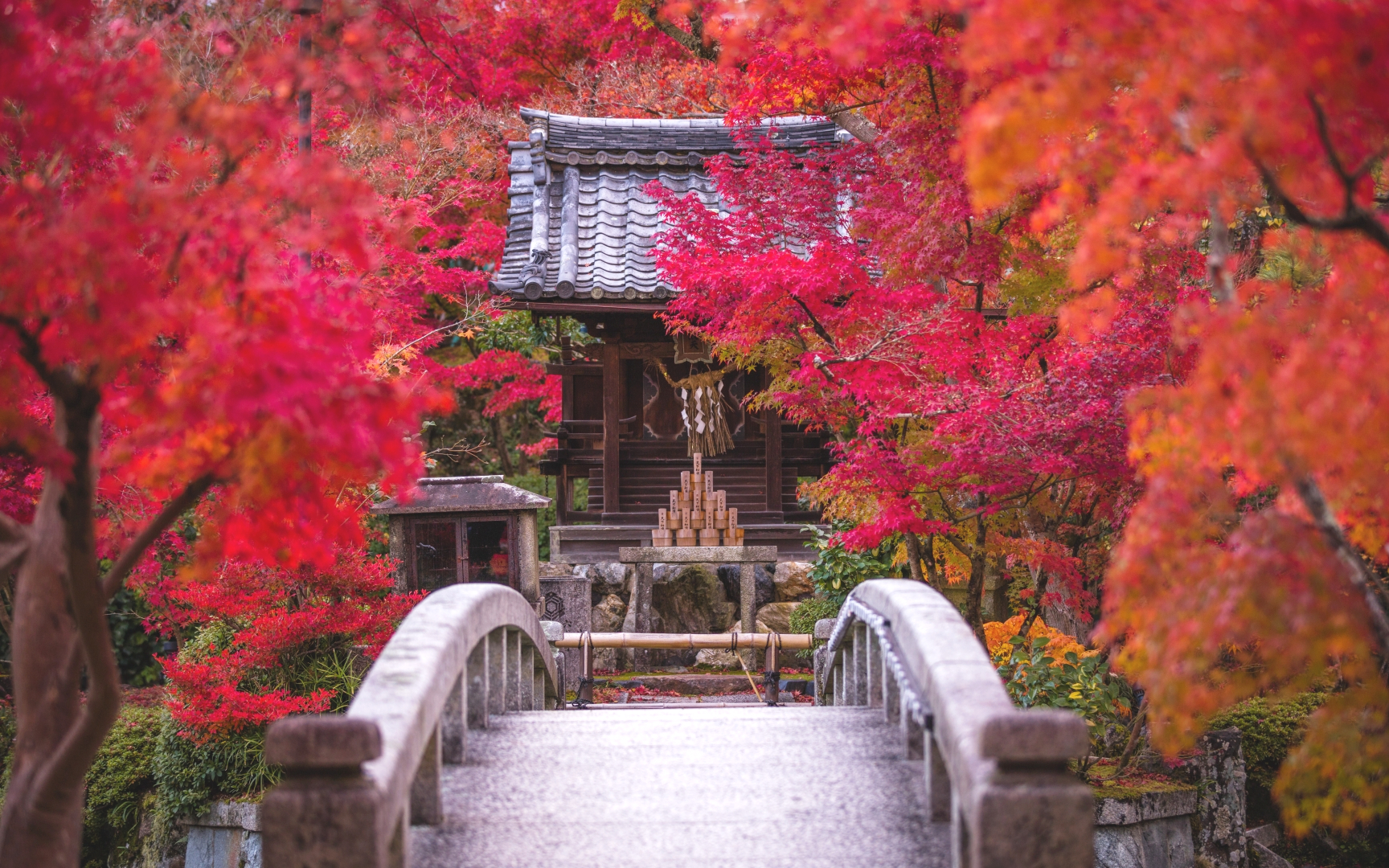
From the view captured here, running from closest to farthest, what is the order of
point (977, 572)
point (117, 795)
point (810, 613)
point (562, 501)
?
point (977, 572) < point (117, 795) < point (810, 613) < point (562, 501)

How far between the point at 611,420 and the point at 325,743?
10.4 metres

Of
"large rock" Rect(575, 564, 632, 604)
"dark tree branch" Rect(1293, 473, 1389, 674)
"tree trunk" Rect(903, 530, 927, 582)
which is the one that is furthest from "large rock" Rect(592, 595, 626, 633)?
"dark tree branch" Rect(1293, 473, 1389, 674)

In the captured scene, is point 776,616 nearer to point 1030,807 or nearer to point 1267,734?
point 1267,734

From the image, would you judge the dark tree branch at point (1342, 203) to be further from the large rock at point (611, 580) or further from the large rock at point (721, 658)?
the large rock at point (611, 580)

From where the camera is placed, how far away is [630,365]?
1507 centimetres

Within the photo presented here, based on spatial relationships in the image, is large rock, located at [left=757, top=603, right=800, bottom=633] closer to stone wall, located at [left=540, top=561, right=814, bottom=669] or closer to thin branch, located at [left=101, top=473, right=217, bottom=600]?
stone wall, located at [left=540, top=561, right=814, bottom=669]

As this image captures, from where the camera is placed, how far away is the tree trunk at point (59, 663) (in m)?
3.84

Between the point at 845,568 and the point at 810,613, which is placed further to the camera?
the point at 810,613

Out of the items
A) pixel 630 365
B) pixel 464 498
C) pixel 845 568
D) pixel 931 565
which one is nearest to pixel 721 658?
pixel 845 568

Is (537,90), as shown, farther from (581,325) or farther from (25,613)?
(25,613)

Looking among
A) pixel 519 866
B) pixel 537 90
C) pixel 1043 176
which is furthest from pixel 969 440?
pixel 537 90

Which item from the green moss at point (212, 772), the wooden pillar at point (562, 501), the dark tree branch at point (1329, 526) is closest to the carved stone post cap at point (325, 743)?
the dark tree branch at point (1329, 526)

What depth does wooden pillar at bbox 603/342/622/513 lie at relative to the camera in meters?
13.8

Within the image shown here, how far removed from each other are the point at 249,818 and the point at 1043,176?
26.8 ft
